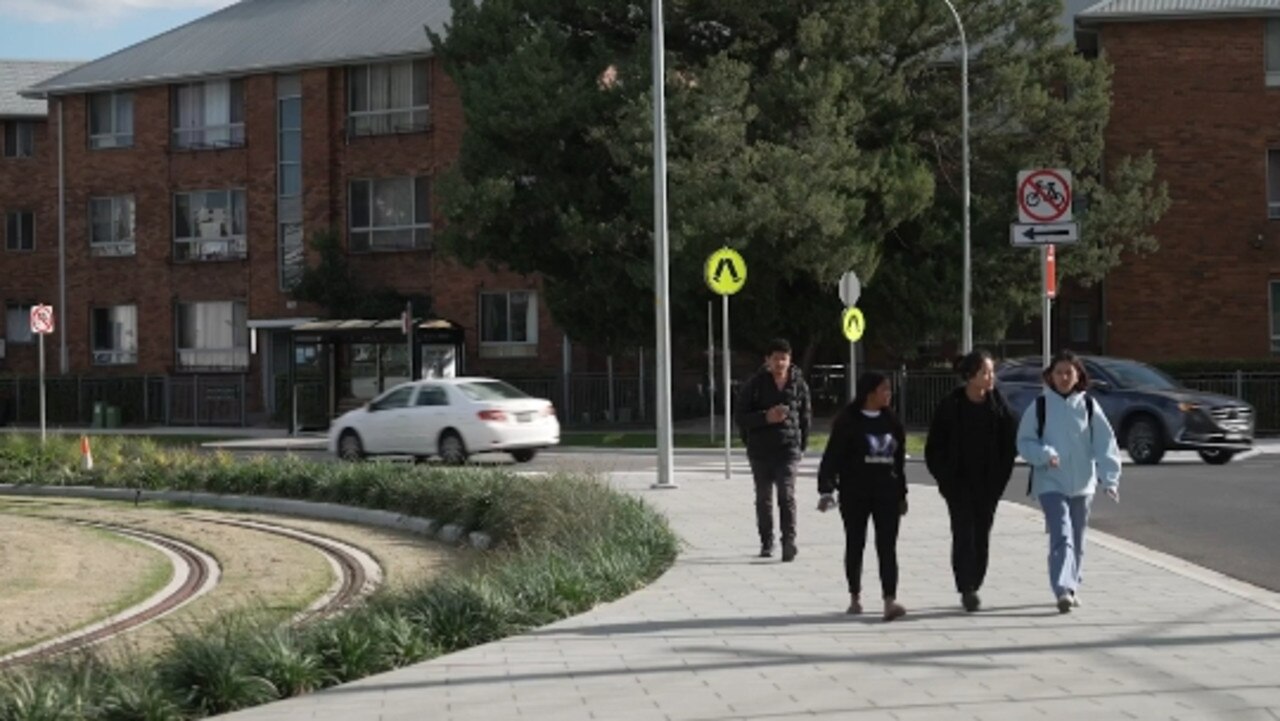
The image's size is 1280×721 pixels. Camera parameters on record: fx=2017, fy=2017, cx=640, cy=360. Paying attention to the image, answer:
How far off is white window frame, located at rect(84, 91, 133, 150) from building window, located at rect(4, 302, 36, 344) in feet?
19.1

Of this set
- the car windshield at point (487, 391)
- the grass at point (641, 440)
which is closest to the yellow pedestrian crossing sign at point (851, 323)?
the grass at point (641, 440)

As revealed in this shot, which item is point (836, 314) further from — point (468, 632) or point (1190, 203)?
point (468, 632)

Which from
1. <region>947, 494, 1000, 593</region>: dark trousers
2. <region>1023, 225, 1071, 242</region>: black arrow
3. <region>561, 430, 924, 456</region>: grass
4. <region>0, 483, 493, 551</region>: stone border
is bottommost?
<region>561, 430, 924, 456</region>: grass

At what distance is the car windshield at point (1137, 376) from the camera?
28.6 meters

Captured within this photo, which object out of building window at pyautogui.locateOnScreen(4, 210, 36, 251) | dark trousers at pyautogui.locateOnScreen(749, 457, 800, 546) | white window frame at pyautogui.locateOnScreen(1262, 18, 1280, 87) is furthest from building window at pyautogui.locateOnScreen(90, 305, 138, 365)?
dark trousers at pyautogui.locateOnScreen(749, 457, 800, 546)

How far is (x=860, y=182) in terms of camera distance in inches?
1494

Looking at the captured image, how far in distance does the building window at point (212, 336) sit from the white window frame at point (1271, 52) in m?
25.9

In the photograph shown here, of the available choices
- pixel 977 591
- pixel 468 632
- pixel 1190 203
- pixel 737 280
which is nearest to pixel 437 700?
pixel 468 632

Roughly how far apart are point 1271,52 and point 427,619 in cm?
3548

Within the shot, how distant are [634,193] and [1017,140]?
8299 mm

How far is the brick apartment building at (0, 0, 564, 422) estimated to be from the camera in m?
49.5

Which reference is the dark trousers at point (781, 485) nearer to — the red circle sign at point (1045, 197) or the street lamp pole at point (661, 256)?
the red circle sign at point (1045, 197)

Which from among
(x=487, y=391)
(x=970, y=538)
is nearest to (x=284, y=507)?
(x=487, y=391)

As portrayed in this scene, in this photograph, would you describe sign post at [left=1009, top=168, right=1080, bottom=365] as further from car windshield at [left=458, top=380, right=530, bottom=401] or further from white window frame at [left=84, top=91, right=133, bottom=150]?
white window frame at [left=84, top=91, right=133, bottom=150]
